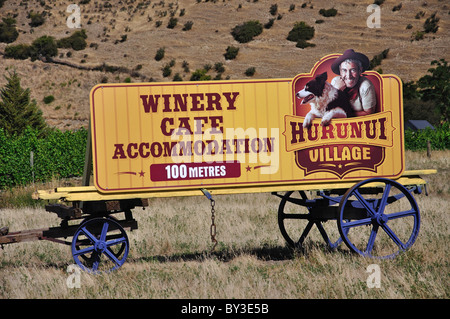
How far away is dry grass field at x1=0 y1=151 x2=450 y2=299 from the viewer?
7891 millimetres

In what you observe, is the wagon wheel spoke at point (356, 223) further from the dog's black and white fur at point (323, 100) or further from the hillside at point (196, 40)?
the hillside at point (196, 40)

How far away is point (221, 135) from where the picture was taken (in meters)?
8.78

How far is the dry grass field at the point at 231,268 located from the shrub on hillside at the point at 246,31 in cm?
6791

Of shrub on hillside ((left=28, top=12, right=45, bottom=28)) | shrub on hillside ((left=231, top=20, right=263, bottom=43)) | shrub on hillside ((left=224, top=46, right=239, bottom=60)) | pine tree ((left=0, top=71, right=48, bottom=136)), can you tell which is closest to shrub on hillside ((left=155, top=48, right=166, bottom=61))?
shrub on hillside ((left=224, top=46, right=239, bottom=60))

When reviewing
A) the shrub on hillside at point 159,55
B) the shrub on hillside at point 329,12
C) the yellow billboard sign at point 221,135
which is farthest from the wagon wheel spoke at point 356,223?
the shrub on hillside at point 329,12

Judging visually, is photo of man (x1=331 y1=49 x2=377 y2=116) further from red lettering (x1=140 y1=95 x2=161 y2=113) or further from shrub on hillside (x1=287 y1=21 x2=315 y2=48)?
shrub on hillside (x1=287 y1=21 x2=315 y2=48)

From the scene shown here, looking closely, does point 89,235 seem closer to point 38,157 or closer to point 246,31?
point 38,157

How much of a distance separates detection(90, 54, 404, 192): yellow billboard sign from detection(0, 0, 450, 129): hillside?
5063 cm

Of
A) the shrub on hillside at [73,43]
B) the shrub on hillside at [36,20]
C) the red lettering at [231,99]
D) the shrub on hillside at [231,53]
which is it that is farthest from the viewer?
the shrub on hillside at [36,20]

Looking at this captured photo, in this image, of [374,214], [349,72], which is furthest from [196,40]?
[374,214]

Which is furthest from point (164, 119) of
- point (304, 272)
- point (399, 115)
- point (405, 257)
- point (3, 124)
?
point (3, 124)

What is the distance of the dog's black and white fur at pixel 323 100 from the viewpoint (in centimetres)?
905

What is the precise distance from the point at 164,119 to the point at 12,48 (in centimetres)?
7305

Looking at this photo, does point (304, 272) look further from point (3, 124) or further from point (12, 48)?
point (12, 48)
